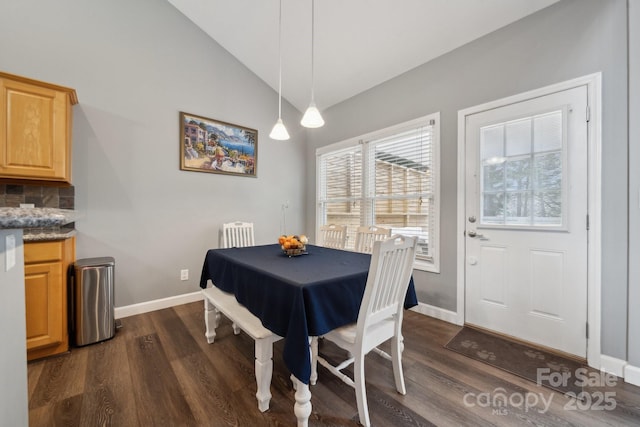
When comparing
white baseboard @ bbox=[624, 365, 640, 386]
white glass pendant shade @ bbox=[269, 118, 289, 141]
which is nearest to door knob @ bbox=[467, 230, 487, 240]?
white baseboard @ bbox=[624, 365, 640, 386]

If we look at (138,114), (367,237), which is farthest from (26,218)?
(138,114)

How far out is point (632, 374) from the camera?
5.62 ft

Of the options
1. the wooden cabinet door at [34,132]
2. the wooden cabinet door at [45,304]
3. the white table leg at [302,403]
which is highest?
the wooden cabinet door at [34,132]

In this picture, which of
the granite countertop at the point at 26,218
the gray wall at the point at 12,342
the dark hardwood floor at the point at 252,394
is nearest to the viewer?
the granite countertop at the point at 26,218

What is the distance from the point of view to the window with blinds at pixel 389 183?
2.86m

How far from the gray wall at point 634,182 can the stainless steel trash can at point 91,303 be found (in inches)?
159

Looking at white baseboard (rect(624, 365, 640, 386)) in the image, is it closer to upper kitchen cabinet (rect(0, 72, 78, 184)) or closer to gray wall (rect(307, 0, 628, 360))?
gray wall (rect(307, 0, 628, 360))

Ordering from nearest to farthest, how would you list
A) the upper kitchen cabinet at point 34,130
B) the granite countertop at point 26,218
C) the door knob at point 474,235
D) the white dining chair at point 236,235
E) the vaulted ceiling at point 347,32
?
the granite countertop at point 26,218, the upper kitchen cabinet at point 34,130, the vaulted ceiling at point 347,32, the door knob at point 474,235, the white dining chair at point 236,235

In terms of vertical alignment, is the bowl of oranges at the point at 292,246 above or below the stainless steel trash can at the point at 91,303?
above

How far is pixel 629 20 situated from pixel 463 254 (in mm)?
2041

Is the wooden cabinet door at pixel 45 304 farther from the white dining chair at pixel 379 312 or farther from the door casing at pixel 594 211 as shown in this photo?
the door casing at pixel 594 211

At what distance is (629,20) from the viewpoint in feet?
5.75

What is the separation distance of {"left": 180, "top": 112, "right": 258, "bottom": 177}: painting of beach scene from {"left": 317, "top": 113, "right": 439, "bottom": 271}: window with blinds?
3.80ft

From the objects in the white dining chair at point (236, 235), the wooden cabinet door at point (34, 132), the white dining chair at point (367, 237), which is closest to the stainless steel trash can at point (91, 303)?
the wooden cabinet door at point (34, 132)
